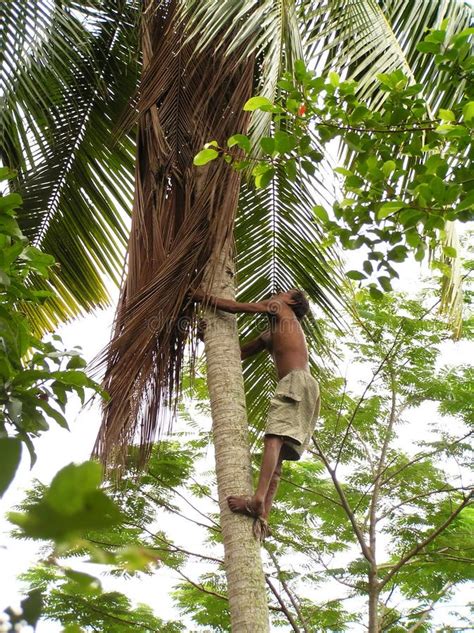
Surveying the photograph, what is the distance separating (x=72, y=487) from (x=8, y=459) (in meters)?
0.07

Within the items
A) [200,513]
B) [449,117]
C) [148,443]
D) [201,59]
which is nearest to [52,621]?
[200,513]

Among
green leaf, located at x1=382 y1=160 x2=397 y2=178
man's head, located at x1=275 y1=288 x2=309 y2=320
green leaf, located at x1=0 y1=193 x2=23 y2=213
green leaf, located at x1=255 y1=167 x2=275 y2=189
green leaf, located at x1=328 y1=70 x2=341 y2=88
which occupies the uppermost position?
green leaf, located at x1=328 y1=70 x2=341 y2=88

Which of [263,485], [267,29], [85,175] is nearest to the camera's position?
[263,485]

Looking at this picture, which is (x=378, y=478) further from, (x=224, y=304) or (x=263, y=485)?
(x=263, y=485)

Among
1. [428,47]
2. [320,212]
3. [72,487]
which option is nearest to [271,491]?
[320,212]

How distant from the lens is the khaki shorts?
3.77 metres

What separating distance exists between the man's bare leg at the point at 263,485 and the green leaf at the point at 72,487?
108 inches

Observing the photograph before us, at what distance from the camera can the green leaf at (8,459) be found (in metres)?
0.50

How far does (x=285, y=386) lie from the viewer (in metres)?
3.88

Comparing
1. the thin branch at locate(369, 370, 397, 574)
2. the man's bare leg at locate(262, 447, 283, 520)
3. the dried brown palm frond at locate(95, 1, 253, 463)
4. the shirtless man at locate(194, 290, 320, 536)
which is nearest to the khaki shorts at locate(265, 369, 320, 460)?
the shirtless man at locate(194, 290, 320, 536)

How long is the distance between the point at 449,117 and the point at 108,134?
397 centimetres

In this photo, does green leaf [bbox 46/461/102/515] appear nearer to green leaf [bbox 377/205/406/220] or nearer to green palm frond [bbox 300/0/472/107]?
green leaf [bbox 377/205/406/220]

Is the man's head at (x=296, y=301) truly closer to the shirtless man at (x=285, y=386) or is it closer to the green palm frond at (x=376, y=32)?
the shirtless man at (x=285, y=386)

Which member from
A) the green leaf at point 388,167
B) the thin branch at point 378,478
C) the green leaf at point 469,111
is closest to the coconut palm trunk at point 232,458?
the green leaf at point 388,167
